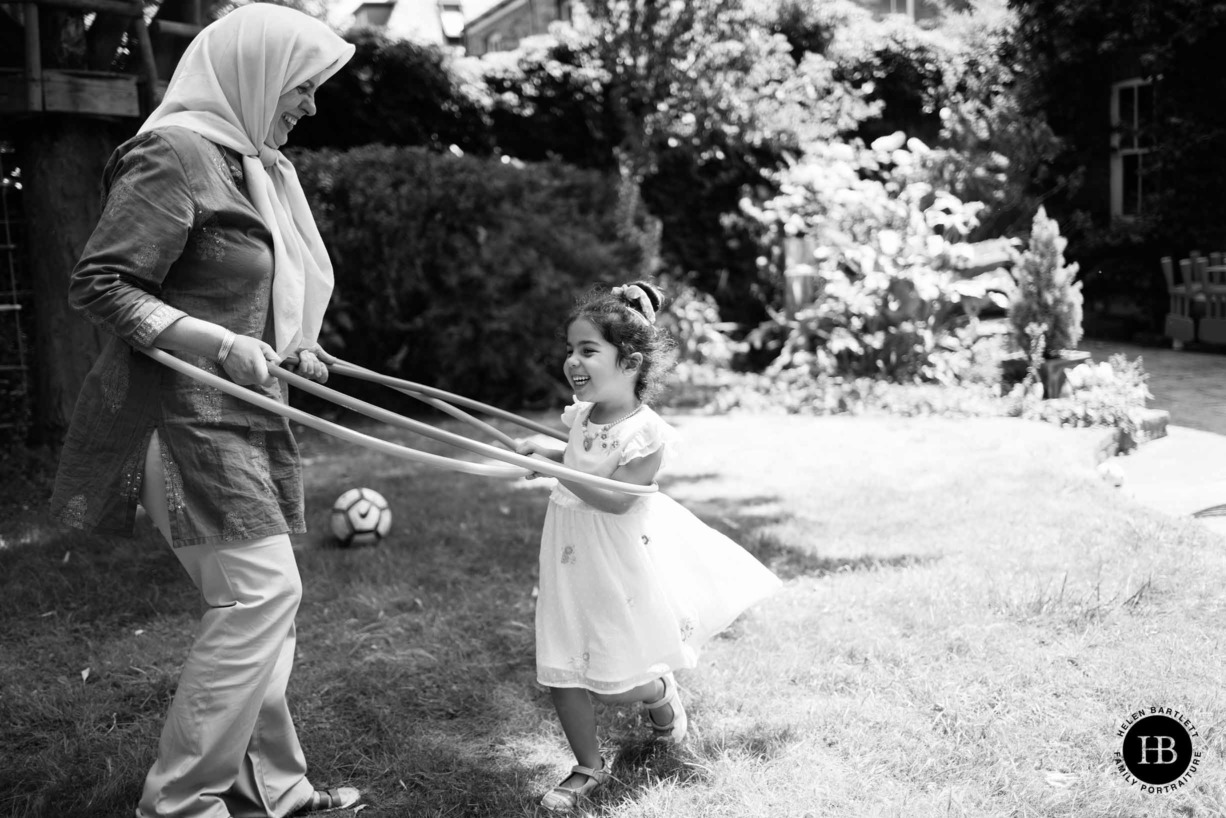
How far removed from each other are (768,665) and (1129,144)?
1319 cm

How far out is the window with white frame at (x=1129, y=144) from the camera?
14164 millimetres

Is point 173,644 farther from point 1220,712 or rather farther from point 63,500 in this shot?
point 1220,712

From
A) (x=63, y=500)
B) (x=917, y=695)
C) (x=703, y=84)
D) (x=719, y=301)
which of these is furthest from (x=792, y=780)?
(x=719, y=301)

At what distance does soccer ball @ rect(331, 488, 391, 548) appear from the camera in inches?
199

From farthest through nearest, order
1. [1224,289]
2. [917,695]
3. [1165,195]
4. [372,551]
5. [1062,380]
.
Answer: [1165,195], [1224,289], [1062,380], [372,551], [917,695]

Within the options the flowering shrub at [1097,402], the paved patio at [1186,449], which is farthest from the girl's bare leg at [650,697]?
the flowering shrub at [1097,402]

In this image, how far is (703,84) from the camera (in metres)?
10.5

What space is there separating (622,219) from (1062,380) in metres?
4.02

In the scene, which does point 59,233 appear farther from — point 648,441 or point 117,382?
point 648,441

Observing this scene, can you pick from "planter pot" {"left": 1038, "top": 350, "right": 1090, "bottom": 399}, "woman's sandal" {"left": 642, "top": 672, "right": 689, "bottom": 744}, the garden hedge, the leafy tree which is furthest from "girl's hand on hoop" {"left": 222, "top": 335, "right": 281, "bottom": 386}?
the leafy tree

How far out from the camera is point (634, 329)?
285 cm

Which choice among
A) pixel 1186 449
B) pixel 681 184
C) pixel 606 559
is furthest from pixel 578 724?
pixel 681 184

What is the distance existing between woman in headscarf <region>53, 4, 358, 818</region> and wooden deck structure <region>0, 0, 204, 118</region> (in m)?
3.89

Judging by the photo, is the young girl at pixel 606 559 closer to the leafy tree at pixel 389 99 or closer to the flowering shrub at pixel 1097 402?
the flowering shrub at pixel 1097 402
